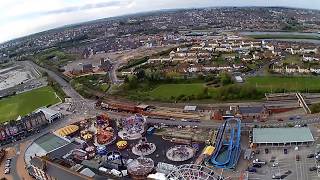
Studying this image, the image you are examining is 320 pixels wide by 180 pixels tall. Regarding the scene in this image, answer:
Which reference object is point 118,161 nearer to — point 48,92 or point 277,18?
point 48,92

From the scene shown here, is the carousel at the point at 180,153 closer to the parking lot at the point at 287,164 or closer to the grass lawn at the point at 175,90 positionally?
the parking lot at the point at 287,164

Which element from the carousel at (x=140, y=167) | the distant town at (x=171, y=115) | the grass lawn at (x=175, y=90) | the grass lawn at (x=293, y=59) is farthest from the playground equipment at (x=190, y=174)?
the grass lawn at (x=293, y=59)

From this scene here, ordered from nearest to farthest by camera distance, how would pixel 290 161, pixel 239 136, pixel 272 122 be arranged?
pixel 290 161
pixel 239 136
pixel 272 122

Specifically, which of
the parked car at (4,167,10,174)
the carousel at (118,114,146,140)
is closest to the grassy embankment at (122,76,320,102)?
the carousel at (118,114,146,140)

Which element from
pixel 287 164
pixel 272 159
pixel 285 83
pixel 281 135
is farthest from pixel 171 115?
pixel 285 83

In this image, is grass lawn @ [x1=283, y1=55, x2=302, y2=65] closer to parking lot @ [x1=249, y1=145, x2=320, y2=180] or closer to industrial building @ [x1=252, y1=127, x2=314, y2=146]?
industrial building @ [x1=252, y1=127, x2=314, y2=146]

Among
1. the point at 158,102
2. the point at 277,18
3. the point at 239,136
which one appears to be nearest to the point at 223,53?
the point at 158,102
